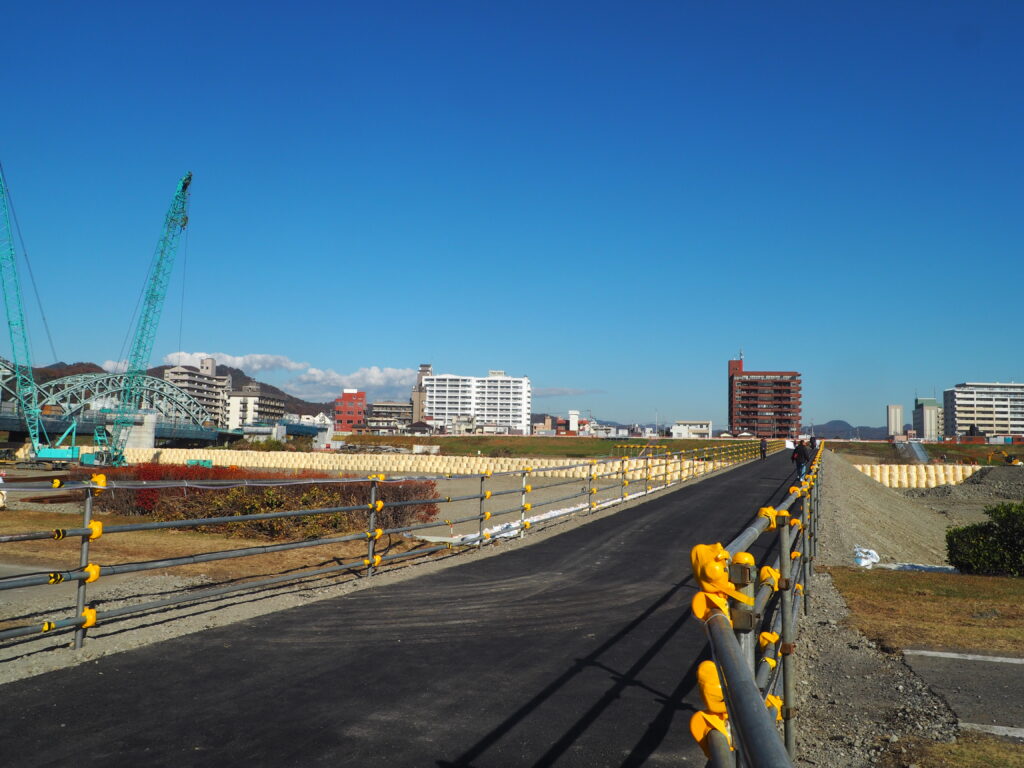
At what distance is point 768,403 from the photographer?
17188cm

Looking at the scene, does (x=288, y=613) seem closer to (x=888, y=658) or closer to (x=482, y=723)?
(x=482, y=723)

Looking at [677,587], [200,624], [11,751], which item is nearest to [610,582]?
[677,587]

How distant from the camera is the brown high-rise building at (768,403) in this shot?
169 m

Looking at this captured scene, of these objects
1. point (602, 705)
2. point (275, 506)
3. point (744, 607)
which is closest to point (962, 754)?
point (602, 705)

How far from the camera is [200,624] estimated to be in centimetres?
764

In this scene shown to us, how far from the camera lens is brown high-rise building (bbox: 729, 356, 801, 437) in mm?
169250

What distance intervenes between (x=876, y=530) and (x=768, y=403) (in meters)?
156

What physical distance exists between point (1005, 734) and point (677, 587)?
16.5 feet

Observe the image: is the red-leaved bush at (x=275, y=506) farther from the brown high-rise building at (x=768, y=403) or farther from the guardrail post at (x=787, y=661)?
the brown high-rise building at (x=768, y=403)

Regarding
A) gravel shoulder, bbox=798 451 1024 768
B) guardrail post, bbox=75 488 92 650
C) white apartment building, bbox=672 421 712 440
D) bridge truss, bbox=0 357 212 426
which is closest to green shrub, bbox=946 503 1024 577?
gravel shoulder, bbox=798 451 1024 768

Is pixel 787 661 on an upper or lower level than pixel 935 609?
upper

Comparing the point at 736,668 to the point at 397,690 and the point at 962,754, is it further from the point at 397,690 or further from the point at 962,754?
the point at 397,690

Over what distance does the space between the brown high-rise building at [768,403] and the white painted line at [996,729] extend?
561ft

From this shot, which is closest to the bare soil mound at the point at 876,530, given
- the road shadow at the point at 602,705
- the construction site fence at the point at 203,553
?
the construction site fence at the point at 203,553
